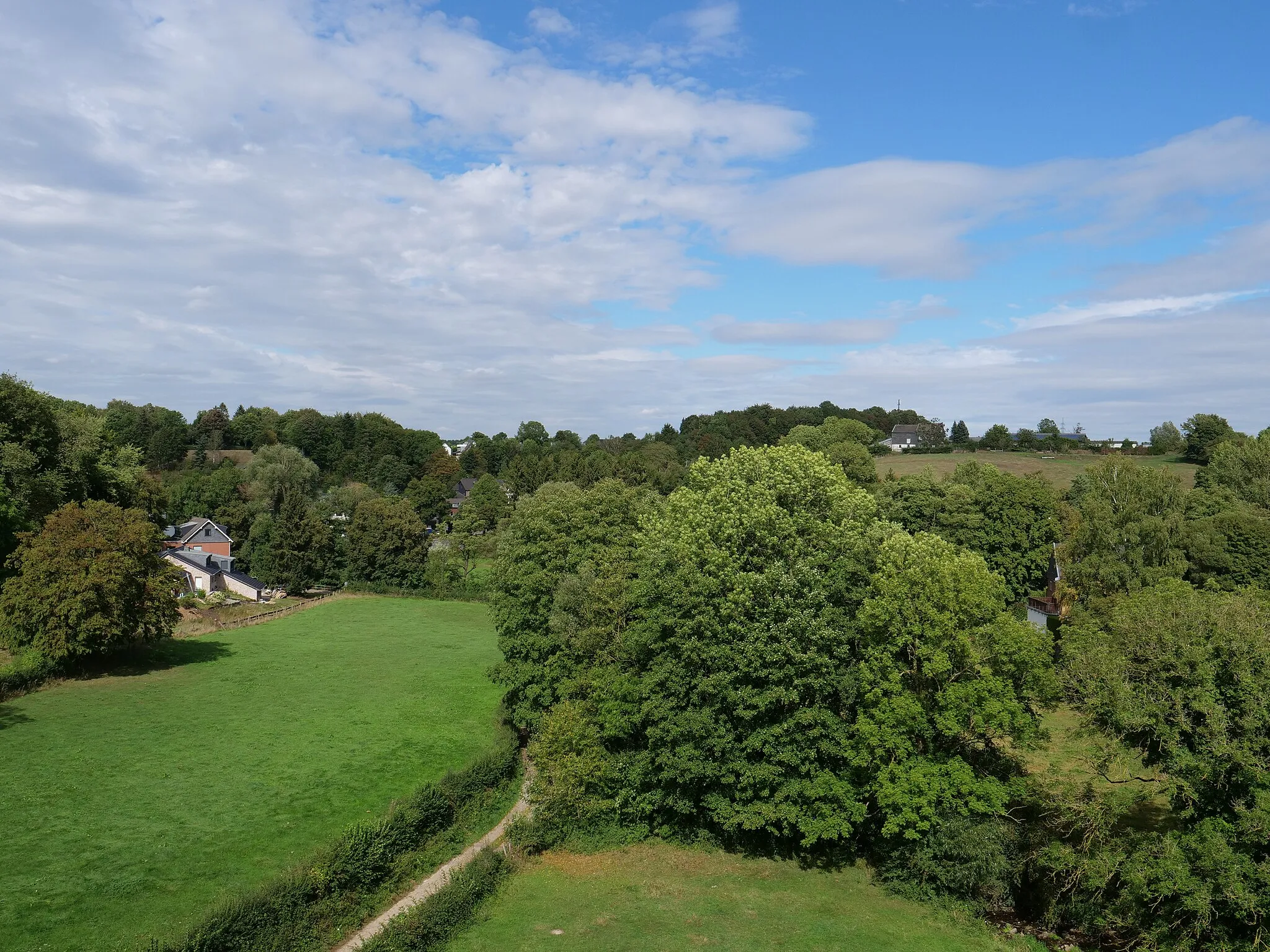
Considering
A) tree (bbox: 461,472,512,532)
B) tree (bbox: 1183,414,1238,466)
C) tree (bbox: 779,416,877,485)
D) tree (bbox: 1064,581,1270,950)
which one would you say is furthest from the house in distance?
tree (bbox: 1183,414,1238,466)

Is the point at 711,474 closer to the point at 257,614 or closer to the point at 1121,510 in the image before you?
the point at 1121,510

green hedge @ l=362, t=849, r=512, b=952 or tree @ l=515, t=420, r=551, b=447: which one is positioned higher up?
tree @ l=515, t=420, r=551, b=447

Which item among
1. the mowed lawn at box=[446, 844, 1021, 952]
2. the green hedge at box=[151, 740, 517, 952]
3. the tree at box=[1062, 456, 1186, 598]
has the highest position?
the tree at box=[1062, 456, 1186, 598]

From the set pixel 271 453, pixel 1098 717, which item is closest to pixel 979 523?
pixel 1098 717

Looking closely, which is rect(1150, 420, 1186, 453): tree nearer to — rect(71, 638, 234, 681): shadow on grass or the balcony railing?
the balcony railing

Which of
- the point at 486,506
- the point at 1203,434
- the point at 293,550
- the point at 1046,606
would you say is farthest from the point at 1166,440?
the point at 293,550

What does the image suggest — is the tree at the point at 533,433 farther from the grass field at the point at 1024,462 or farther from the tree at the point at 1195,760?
the tree at the point at 1195,760
